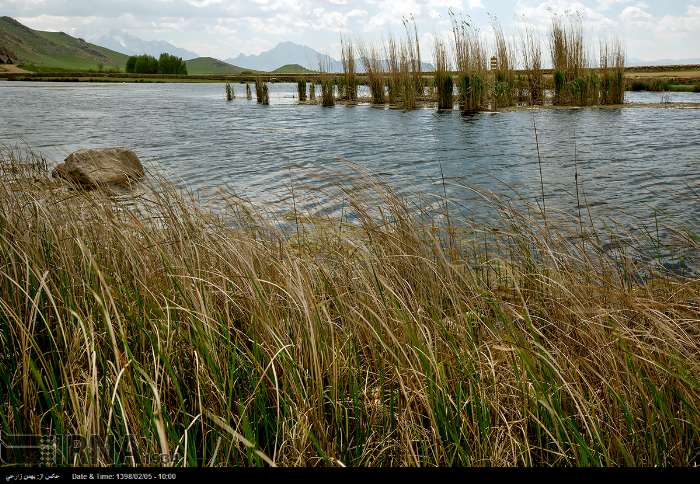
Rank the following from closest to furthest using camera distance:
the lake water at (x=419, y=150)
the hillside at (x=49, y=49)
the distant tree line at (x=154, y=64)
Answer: the lake water at (x=419, y=150) < the distant tree line at (x=154, y=64) < the hillside at (x=49, y=49)

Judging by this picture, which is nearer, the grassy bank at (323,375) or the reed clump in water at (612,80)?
the grassy bank at (323,375)

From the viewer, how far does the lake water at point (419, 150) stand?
7082 mm

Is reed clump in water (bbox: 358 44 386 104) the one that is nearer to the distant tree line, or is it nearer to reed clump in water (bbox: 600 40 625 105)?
reed clump in water (bbox: 600 40 625 105)

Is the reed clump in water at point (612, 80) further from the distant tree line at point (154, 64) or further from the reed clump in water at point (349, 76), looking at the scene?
the distant tree line at point (154, 64)

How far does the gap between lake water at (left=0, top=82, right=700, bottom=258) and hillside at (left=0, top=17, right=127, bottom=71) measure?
61.3m

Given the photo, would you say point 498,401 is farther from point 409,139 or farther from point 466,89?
point 466,89

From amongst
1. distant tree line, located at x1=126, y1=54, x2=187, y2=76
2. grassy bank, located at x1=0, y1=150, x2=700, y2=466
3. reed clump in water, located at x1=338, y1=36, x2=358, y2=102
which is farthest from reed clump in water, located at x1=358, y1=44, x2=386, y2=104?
distant tree line, located at x1=126, y1=54, x2=187, y2=76

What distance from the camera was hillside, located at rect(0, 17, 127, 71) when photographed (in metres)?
73.6

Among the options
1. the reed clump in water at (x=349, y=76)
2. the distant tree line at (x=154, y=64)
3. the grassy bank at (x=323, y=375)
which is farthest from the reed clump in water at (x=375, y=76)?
the distant tree line at (x=154, y=64)

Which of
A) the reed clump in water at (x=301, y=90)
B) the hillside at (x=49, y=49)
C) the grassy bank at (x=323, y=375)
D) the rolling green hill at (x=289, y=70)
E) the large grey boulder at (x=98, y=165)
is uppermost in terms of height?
the hillside at (x=49, y=49)

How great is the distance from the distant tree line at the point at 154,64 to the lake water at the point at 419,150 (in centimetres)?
4504

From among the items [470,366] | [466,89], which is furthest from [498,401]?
[466,89]

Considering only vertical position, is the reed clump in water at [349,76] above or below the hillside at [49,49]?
below

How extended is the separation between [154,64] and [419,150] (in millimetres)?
58552
